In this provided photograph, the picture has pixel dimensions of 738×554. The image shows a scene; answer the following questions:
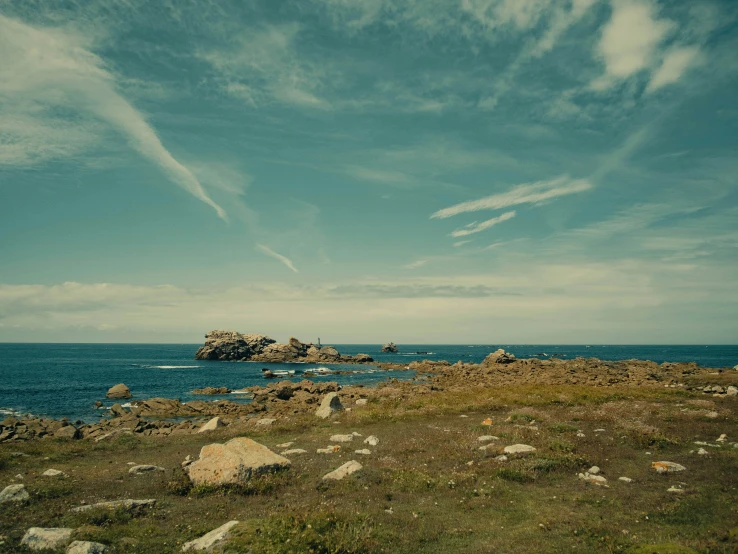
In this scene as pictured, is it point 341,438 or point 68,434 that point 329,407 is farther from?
point 68,434

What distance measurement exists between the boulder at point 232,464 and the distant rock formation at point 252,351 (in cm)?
13533

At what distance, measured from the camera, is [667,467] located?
16.3 meters

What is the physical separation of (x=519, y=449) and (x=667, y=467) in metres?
5.86

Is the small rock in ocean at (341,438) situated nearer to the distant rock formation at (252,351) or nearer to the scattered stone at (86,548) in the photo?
the scattered stone at (86,548)

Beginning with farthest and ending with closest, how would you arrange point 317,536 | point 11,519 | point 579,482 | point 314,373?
point 314,373, point 579,482, point 11,519, point 317,536

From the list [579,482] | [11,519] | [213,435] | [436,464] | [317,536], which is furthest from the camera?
[213,435]

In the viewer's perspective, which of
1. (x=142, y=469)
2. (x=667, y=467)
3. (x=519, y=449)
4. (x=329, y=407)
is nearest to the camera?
(x=667, y=467)

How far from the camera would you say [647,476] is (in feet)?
52.3

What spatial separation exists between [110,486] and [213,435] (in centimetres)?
1263

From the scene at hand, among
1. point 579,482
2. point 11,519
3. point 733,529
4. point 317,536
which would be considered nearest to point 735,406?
point 579,482

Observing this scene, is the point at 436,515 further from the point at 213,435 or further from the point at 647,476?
the point at 213,435

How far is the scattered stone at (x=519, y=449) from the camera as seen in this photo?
19.3m

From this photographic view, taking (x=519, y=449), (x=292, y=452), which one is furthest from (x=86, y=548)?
(x=519, y=449)

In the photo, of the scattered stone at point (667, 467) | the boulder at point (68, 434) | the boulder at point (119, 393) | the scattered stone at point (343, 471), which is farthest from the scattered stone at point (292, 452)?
the boulder at point (119, 393)
